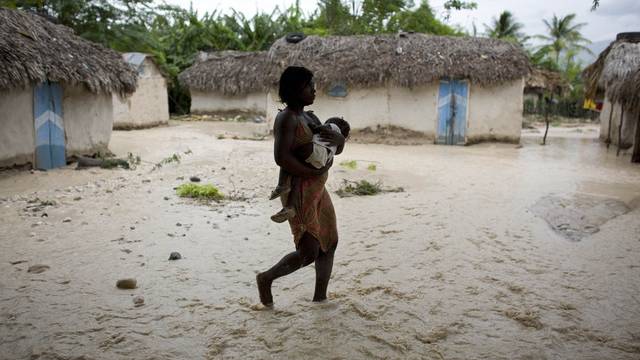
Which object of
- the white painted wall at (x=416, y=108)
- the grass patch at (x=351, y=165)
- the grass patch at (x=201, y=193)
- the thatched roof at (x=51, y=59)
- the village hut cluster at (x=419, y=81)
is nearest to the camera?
the grass patch at (x=201, y=193)

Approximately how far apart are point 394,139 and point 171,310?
11.2m

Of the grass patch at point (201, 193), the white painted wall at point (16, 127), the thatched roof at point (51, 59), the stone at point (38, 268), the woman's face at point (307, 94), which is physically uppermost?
the thatched roof at point (51, 59)

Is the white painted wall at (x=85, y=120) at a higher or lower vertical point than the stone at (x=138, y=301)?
higher

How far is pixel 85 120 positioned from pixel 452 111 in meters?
9.17

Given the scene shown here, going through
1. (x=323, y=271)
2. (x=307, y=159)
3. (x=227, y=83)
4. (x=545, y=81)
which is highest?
(x=545, y=81)

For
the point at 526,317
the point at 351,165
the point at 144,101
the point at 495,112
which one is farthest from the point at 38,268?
the point at 144,101

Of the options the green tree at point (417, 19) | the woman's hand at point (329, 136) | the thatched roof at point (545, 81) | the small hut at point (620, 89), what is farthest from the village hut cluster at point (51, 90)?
the green tree at point (417, 19)

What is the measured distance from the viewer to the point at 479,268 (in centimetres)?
385

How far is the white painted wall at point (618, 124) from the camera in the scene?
11984 millimetres

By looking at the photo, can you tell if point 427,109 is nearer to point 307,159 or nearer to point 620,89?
point 620,89

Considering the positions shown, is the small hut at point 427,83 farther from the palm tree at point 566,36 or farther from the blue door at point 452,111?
the palm tree at point 566,36

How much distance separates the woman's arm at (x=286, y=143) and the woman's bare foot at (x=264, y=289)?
74 centimetres

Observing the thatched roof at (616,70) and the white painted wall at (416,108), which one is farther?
the white painted wall at (416,108)

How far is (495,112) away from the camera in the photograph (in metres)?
13.3
